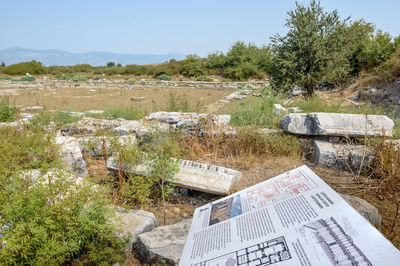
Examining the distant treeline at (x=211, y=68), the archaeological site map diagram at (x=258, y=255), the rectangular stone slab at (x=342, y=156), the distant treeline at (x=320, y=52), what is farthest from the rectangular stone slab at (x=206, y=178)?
the distant treeline at (x=211, y=68)

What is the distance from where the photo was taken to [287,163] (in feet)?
16.0

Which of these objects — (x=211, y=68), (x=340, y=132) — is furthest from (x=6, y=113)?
(x=211, y=68)

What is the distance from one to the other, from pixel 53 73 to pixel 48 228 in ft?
122

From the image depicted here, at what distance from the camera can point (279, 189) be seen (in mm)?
2682

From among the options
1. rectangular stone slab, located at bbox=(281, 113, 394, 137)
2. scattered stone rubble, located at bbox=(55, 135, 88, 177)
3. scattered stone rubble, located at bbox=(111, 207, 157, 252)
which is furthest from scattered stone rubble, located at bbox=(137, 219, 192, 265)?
rectangular stone slab, located at bbox=(281, 113, 394, 137)

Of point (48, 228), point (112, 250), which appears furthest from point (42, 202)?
Result: point (112, 250)

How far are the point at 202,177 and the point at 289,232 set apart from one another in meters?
2.20

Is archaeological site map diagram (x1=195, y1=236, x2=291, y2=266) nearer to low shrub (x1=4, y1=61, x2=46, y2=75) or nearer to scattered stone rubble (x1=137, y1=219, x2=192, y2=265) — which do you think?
scattered stone rubble (x1=137, y1=219, x2=192, y2=265)

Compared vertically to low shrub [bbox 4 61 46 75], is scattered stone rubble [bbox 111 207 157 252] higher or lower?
lower

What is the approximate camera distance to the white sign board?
1.58 metres

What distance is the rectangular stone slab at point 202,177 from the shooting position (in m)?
3.80

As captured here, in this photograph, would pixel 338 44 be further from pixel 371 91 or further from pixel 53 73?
pixel 53 73

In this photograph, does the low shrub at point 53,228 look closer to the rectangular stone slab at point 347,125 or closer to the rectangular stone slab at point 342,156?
the rectangular stone slab at point 342,156

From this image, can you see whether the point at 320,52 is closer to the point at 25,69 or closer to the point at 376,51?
the point at 376,51
